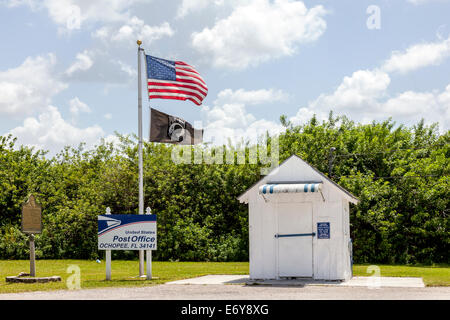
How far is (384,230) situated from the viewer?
2930cm

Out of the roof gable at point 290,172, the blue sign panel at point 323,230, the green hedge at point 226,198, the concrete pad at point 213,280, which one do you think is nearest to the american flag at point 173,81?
the roof gable at point 290,172

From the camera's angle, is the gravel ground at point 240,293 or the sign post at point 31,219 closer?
the gravel ground at point 240,293

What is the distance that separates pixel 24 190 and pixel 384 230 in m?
21.6

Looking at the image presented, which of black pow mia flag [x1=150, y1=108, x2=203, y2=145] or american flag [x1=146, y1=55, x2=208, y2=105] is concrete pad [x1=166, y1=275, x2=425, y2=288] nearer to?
black pow mia flag [x1=150, y1=108, x2=203, y2=145]

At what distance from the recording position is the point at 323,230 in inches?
659

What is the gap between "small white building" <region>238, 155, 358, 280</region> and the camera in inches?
658

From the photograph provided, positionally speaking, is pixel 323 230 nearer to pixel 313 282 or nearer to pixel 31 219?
pixel 313 282

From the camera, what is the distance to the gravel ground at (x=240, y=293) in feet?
41.4

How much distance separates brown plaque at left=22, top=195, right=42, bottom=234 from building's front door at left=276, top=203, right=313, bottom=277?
705 cm

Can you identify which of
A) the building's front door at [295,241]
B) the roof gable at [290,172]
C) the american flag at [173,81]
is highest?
the american flag at [173,81]

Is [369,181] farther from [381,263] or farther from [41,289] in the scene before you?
[41,289]

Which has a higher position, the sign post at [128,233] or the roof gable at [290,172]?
the roof gable at [290,172]

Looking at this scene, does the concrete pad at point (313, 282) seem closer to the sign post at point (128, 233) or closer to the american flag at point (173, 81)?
the sign post at point (128, 233)
